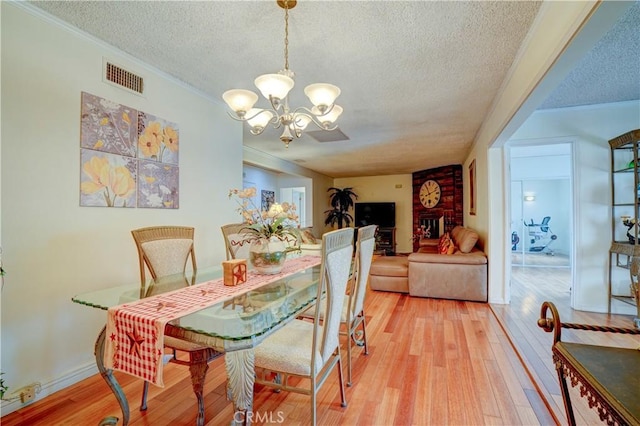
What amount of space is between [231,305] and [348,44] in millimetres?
1947

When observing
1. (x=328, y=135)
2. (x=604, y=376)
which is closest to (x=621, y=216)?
(x=604, y=376)

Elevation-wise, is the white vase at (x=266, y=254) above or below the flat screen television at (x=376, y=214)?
below

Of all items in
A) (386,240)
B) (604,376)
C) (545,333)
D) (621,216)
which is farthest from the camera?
(386,240)

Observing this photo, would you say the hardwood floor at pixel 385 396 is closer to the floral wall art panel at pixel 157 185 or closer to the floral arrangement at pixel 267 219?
the floral arrangement at pixel 267 219

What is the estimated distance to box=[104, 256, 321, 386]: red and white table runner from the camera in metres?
1.11

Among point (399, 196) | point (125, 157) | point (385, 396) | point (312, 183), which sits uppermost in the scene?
point (312, 183)

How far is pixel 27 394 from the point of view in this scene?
5.67ft

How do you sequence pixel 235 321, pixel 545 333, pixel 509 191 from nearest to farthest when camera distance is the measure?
1. pixel 235 321
2. pixel 545 333
3. pixel 509 191

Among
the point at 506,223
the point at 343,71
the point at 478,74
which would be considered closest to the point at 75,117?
the point at 343,71

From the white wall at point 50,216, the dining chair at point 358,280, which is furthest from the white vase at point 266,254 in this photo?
the white wall at point 50,216

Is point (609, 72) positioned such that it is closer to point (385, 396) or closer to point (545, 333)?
point (545, 333)

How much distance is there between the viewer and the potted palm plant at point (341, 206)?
9016 millimetres

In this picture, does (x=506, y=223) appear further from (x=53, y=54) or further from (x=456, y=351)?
(x=53, y=54)

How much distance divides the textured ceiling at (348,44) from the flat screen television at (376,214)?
17.4ft
